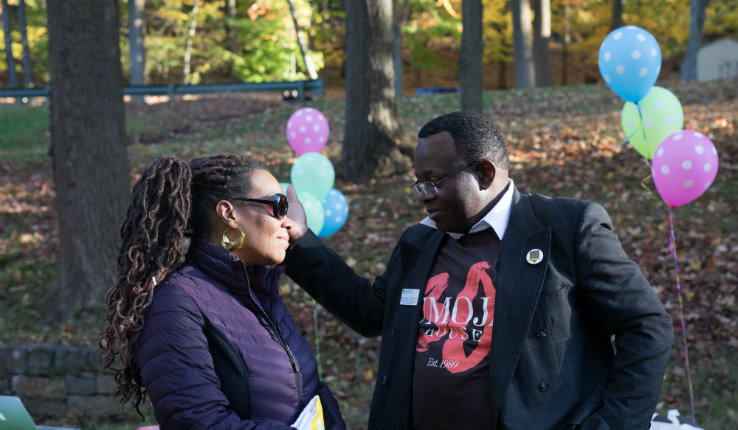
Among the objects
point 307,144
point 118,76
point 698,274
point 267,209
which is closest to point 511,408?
point 267,209

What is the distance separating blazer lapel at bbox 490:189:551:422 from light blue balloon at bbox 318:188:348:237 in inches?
79.6

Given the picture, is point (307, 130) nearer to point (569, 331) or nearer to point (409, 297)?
point (409, 297)

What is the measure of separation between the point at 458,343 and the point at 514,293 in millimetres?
271

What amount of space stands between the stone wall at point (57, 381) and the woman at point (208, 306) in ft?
14.8

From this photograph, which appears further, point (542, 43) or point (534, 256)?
point (542, 43)

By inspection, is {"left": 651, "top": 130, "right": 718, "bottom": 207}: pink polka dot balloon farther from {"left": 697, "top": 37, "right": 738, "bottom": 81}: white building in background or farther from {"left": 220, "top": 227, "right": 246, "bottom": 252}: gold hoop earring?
{"left": 697, "top": 37, "right": 738, "bottom": 81}: white building in background

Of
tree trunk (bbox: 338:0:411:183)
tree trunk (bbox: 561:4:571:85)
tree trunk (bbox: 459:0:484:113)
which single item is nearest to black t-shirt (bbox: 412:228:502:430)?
tree trunk (bbox: 338:0:411:183)

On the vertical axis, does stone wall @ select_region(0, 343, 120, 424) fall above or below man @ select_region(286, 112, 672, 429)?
below

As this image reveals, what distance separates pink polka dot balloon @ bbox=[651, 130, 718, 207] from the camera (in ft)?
15.3

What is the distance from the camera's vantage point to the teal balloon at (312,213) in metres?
4.13

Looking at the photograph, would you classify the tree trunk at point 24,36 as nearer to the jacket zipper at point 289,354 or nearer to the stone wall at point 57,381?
the stone wall at point 57,381

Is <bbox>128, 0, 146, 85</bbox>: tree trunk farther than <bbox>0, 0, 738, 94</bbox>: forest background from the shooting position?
No

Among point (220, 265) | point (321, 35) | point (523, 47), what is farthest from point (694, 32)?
point (220, 265)

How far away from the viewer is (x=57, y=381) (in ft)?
22.2
